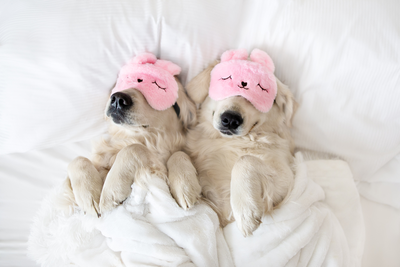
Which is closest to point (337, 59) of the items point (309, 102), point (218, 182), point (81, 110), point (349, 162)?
point (309, 102)

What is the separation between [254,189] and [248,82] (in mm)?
601

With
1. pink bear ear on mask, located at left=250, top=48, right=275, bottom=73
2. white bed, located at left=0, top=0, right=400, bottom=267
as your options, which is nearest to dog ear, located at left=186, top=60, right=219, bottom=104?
white bed, located at left=0, top=0, right=400, bottom=267

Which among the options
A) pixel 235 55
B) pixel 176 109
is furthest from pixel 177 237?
pixel 235 55

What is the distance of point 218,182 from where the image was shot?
5.00ft

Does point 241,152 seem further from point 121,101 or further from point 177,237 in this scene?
point 121,101

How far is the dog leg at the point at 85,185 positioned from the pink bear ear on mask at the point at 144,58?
67 centimetres

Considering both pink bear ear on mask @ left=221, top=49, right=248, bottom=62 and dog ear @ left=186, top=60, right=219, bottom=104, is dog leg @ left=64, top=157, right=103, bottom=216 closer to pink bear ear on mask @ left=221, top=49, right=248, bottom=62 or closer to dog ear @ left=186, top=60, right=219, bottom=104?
dog ear @ left=186, top=60, right=219, bottom=104

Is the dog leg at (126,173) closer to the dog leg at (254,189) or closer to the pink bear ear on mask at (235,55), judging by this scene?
the dog leg at (254,189)

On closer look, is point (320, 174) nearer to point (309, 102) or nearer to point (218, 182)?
point (309, 102)

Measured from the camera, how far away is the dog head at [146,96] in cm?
139

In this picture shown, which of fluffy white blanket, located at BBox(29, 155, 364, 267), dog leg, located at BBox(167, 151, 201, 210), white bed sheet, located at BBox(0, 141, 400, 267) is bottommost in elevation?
white bed sheet, located at BBox(0, 141, 400, 267)

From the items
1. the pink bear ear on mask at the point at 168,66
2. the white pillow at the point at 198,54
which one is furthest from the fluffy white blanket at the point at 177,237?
the pink bear ear on mask at the point at 168,66

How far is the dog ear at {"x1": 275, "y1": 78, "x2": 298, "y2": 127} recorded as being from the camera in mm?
1625

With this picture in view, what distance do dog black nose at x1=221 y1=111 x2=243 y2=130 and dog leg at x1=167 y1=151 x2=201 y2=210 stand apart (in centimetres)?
32
